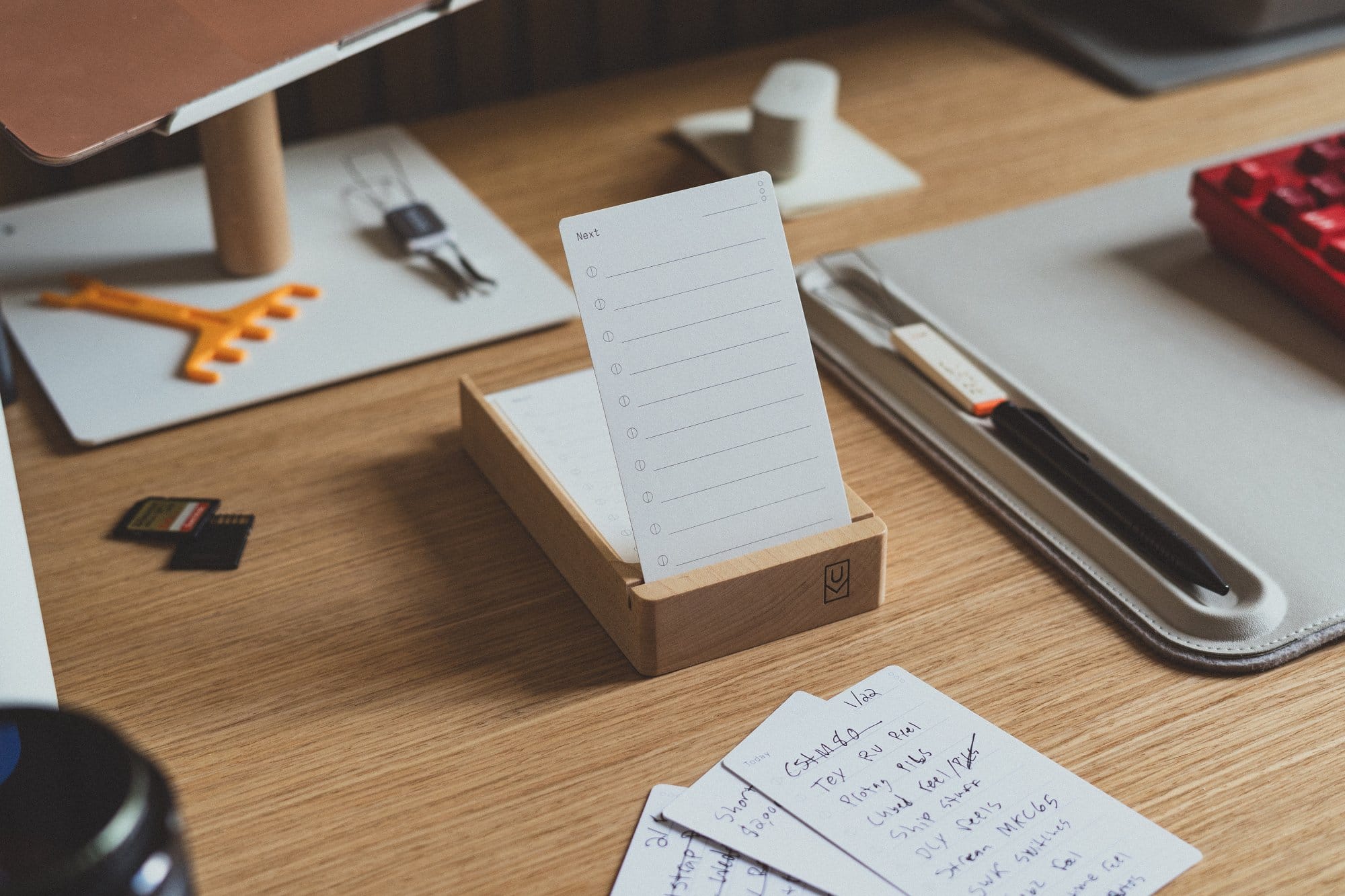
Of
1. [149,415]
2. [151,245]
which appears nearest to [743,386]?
[149,415]

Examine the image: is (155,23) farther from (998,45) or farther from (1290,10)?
(1290,10)

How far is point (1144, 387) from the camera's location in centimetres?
79

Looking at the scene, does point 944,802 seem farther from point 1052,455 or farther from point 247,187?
point 247,187

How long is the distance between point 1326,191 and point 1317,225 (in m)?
0.03

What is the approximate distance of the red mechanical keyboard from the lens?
83cm

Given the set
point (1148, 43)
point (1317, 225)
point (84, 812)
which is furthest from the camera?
point (1148, 43)

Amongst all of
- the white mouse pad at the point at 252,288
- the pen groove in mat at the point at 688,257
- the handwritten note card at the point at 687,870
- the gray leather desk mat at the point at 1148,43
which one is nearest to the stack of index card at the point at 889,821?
the handwritten note card at the point at 687,870

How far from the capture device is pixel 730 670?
0.62 meters

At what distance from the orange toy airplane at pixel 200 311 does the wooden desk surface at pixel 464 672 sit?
6 cm

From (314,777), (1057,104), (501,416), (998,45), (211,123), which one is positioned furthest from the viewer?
(998,45)

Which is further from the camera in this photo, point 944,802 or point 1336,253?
point 1336,253

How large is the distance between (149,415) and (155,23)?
222 millimetres

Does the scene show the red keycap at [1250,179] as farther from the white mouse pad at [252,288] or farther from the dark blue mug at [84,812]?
the dark blue mug at [84,812]

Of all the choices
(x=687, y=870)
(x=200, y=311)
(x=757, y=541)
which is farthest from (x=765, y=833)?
(x=200, y=311)
